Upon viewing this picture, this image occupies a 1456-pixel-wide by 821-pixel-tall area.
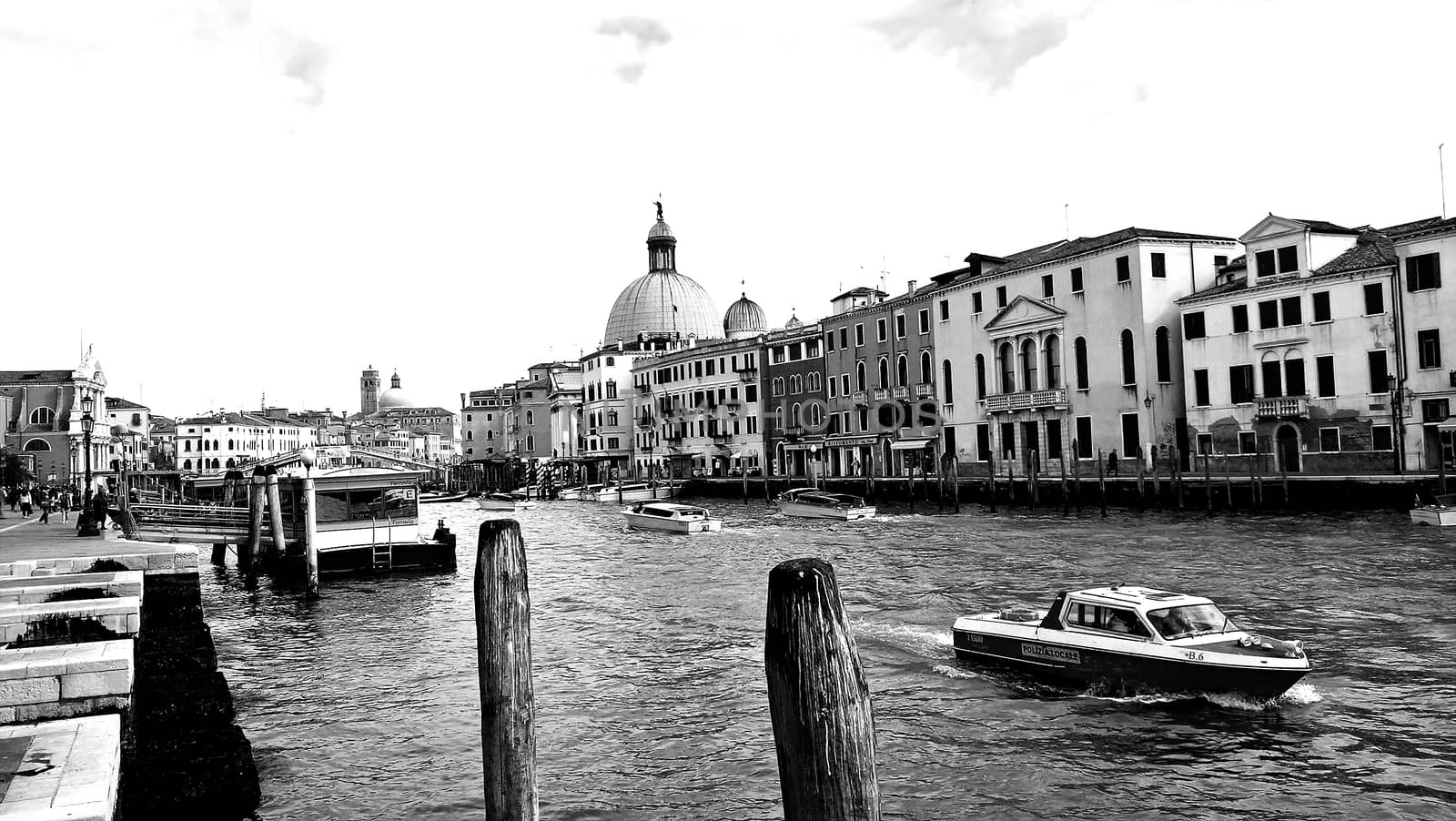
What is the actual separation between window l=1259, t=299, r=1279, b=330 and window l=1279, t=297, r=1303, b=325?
0.83ft

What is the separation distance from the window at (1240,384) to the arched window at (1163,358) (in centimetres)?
285

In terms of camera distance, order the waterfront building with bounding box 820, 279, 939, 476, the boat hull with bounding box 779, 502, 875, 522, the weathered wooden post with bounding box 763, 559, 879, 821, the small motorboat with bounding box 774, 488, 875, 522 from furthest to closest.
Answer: the waterfront building with bounding box 820, 279, 939, 476
the small motorboat with bounding box 774, 488, 875, 522
the boat hull with bounding box 779, 502, 875, 522
the weathered wooden post with bounding box 763, 559, 879, 821

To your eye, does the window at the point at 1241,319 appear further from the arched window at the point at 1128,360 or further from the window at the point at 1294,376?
the arched window at the point at 1128,360

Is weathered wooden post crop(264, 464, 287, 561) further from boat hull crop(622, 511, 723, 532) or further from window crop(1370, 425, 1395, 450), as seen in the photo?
window crop(1370, 425, 1395, 450)

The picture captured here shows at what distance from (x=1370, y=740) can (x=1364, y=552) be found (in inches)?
531

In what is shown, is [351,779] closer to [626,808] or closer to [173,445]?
[626,808]

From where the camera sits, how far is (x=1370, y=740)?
9461 mm

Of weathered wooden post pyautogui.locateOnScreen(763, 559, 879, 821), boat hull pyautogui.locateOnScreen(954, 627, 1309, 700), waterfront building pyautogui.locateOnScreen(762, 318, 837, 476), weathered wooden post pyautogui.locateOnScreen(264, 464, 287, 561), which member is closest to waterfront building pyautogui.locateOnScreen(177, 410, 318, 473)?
waterfront building pyautogui.locateOnScreen(762, 318, 837, 476)

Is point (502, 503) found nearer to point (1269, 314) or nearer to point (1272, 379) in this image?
point (1272, 379)

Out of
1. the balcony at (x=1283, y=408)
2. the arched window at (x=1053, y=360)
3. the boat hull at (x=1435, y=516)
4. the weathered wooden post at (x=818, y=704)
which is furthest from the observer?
the arched window at (x=1053, y=360)

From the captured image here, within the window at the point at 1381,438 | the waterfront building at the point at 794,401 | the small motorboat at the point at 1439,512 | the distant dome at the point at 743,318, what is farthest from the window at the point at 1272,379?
the distant dome at the point at 743,318

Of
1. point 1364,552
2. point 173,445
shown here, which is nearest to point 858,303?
point 1364,552

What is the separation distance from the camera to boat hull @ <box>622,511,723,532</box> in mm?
35125

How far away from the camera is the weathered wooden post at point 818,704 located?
10.6 feet
